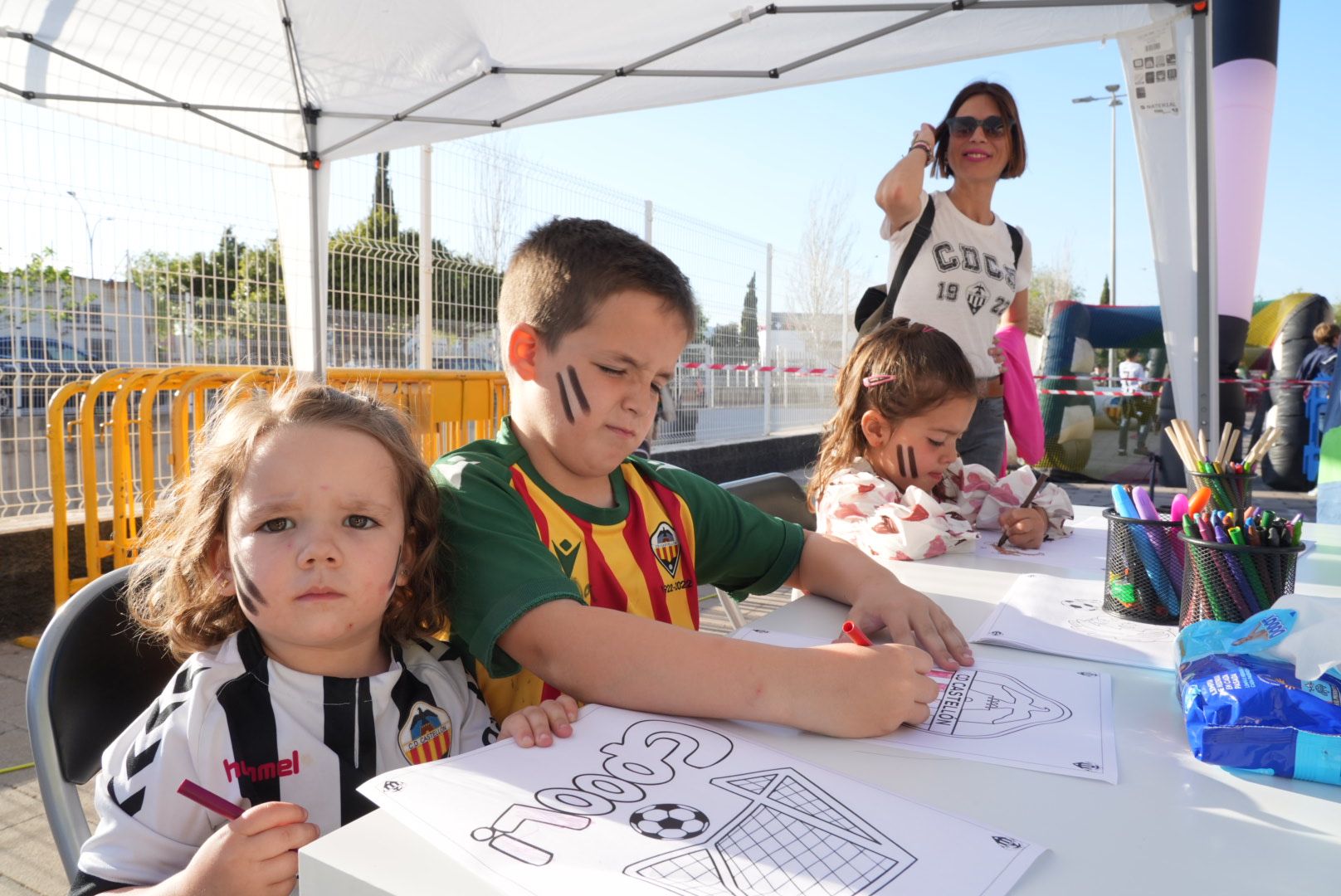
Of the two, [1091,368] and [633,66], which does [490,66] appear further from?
[1091,368]

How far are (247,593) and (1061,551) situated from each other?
152cm

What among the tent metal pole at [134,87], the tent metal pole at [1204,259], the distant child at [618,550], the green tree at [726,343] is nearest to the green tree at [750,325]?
the green tree at [726,343]

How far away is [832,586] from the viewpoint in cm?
137

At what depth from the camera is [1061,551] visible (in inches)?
72.0

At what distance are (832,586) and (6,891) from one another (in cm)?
191

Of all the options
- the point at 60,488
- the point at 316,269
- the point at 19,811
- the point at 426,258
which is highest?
the point at 426,258

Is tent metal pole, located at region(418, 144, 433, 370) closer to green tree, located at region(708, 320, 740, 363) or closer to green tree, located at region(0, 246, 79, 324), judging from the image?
green tree, located at region(0, 246, 79, 324)

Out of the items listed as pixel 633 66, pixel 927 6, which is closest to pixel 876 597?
pixel 927 6

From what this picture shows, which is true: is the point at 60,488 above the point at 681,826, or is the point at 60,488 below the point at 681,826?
below

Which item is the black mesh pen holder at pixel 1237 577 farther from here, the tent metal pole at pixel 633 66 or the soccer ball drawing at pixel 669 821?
the tent metal pole at pixel 633 66

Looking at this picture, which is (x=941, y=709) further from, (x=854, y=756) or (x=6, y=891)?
(x=6, y=891)

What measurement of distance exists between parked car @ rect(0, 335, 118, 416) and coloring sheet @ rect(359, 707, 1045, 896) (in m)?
3.70

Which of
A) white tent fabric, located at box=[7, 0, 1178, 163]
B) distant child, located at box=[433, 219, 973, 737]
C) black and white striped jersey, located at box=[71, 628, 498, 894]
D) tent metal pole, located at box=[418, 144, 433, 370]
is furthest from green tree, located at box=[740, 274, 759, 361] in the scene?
black and white striped jersey, located at box=[71, 628, 498, 894]

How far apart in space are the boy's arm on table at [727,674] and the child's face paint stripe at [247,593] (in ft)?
1.03
